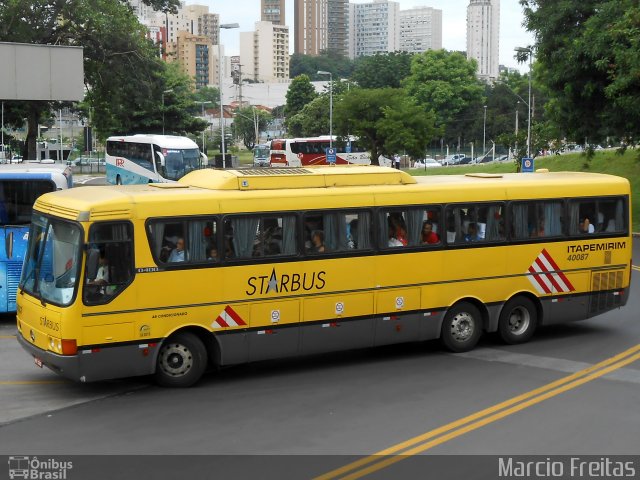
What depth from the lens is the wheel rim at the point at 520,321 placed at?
15086 mm

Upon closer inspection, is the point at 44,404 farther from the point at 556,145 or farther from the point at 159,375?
the point at 556,145

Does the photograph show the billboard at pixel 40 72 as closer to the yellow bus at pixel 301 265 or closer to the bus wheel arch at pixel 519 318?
the yellow bus at pixel 301 265

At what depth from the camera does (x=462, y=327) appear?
47.4ft

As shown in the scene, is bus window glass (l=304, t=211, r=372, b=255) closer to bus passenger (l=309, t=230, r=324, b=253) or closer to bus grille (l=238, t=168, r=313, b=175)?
bus passenger (l=309, t=230, r=324, b=253)

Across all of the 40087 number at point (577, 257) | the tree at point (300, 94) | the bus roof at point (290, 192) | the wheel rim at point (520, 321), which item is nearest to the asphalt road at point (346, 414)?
the wheel rim at point (520, 321)

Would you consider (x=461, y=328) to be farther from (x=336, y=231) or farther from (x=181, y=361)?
(x=181, y=361)

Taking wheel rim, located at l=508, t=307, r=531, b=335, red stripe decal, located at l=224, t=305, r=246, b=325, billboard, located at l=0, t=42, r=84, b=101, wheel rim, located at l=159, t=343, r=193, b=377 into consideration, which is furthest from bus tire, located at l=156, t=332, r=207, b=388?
billboard, located at l=0, t=42, r=84, b=101

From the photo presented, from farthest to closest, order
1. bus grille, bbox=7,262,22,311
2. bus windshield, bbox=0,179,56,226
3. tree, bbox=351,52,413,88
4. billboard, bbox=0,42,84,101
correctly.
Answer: tree, bbox=351,52,413,88 < billboard, bbox=0,42,84,101 < bus windshield, bbox=0,179,56,226 < bus grille, bbox=7,262,22,311

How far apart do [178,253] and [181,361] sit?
1.43 m

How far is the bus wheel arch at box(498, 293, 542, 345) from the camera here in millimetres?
14867

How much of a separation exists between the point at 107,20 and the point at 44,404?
1360 inches

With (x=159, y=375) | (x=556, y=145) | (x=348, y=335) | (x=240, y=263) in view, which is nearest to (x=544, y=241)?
(x=348, y=335)
